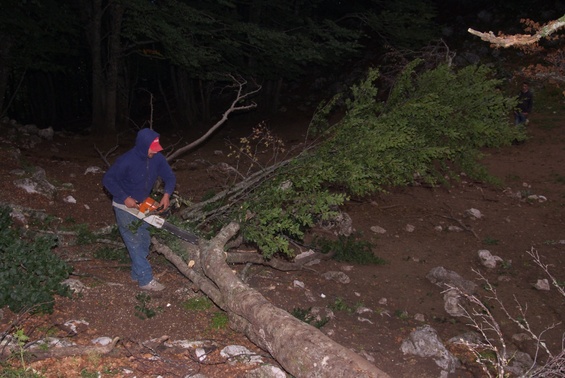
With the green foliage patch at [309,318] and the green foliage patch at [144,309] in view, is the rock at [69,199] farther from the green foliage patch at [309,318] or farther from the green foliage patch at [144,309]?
the green foliage patch at [309,318]

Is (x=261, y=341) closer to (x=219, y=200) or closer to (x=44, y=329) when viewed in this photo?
(x=44, y=329)

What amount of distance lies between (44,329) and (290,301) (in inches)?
107

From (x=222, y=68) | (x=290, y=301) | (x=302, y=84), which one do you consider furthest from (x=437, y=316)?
(x=302, y=84)

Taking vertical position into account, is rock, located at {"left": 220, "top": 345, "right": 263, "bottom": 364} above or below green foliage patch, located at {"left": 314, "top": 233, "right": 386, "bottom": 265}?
above

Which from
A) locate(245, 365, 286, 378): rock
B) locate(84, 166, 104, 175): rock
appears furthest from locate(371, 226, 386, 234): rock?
locate(84, 166, 104, 175): rock

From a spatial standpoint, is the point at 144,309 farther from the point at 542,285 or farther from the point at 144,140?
the point at 542,285

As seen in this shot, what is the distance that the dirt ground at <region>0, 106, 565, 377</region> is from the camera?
4289mm

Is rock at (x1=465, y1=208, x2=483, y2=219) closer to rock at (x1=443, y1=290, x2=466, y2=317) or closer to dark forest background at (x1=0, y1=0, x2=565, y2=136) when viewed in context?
rock at (x1=443, y1=290, x2=466, y2=317)

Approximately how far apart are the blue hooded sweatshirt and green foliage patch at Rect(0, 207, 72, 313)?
0.88m

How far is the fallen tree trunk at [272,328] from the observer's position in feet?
10.6

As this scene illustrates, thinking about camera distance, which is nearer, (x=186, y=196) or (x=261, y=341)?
(x=261, y=341)

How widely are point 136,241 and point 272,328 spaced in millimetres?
2081

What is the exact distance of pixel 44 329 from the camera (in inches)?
163

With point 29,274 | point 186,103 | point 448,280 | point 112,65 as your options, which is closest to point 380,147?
point 448,280
